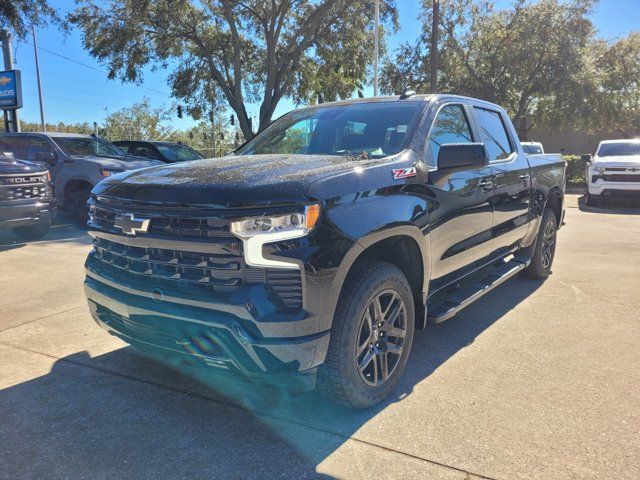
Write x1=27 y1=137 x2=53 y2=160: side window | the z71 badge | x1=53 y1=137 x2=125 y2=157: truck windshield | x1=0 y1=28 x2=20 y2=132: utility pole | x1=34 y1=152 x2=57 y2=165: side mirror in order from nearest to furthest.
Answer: the z71 badge → x1=34 y1=152 x2=57 y2=165: side mirror → x1=27 y1=137 x2=53 y2=160: side window → x1=53 y1=137 x2=125 y2=157: truck windshield → x1=0 y1=28 x2=20 y2=132: utility pole

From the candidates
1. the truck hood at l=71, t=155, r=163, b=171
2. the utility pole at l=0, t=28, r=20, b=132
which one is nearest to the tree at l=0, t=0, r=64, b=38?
the utility pole at l=0, t=28, r=20, b=132

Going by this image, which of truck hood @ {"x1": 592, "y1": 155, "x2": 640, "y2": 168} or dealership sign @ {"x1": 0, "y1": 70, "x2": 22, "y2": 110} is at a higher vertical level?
dealership sign @ {"x1": 0, "y1": 70, "x2": 22, "y2": 110}

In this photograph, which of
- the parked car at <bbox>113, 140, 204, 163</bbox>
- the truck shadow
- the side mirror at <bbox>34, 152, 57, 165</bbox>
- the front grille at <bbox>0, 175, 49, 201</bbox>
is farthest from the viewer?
the parked car at <bbox>113, 140, 204, 163</bbox>

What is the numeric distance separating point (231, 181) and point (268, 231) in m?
0.41

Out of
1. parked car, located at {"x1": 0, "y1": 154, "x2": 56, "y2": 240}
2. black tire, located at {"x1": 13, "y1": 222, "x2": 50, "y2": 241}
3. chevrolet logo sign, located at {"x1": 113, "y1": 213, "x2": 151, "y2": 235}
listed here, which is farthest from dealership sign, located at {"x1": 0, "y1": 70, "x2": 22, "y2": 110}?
chevrolet logo sign, located at {"x1": 113, "y1": 213, "x2": 151, "y2": 235}

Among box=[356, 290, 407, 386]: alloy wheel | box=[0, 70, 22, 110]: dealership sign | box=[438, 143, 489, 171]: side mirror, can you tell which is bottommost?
box=[356, 290, 407, 386]: alloy wheel

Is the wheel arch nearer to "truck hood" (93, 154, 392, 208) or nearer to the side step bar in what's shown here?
the side step bar

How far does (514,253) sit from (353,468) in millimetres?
3622

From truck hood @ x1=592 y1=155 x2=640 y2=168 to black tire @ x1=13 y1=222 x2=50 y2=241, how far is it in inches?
508

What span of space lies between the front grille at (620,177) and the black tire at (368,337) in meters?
12.0

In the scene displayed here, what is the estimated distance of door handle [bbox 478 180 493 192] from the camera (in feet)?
13.0

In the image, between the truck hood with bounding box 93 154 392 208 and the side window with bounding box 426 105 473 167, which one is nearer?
the truck hood with bounding box 93 154 392 208

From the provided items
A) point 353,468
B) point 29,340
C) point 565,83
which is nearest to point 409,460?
point 353,468

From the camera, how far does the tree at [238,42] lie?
59.1ft
